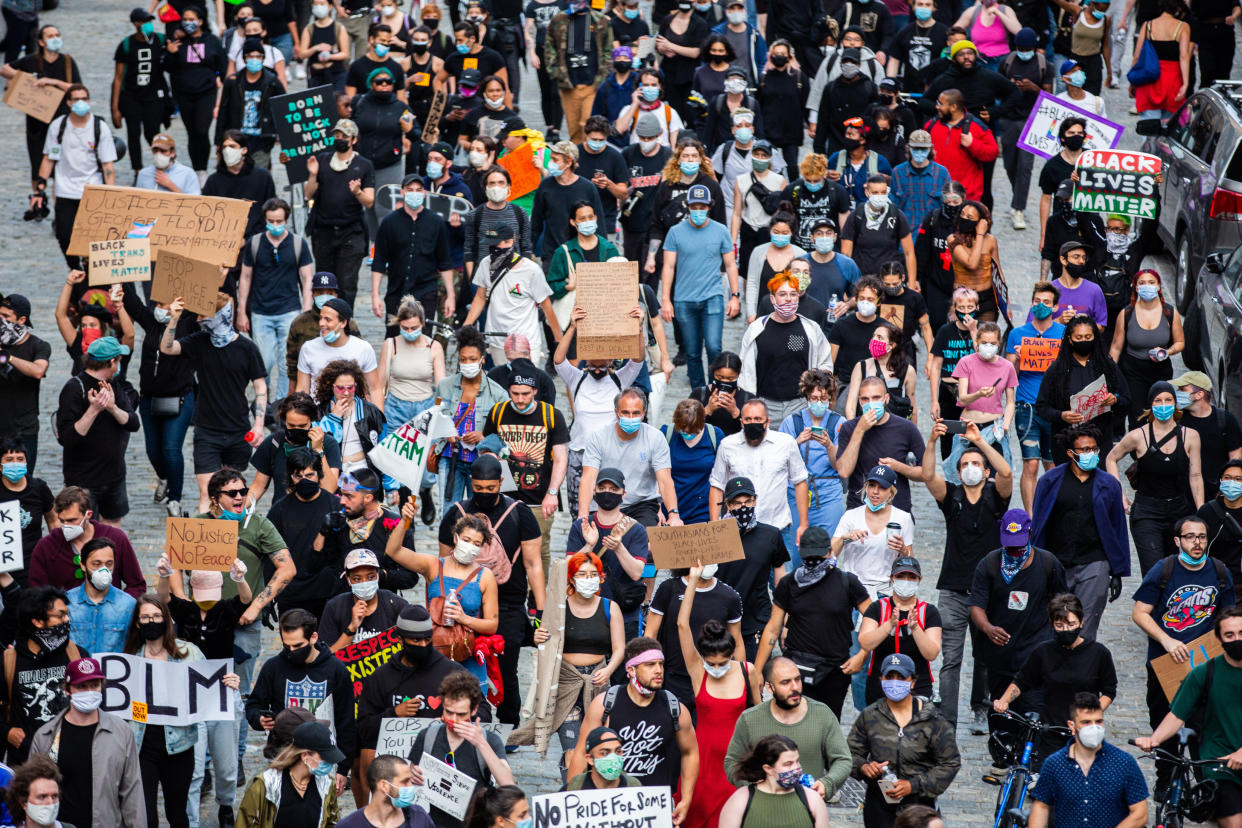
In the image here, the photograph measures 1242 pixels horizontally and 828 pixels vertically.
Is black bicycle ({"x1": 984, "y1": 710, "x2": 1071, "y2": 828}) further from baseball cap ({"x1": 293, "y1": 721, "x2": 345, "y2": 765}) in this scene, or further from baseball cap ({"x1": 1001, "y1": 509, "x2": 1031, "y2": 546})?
baseball cap ({"x1": 293, "y1": 721, "x2": 345, "y2": 765})

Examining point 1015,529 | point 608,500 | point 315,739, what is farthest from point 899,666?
point 315,739

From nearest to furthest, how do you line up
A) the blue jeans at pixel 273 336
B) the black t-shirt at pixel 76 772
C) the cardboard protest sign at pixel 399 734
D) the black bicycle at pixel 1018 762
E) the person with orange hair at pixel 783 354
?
the cardboard protest sign at pixel 399 734 < the black t-shirt at pixel 76 772 < the black bicycle at pixel 1018 762 < the person with orange hair at pixel 783 354 < the blue jeans at pixel 273 336

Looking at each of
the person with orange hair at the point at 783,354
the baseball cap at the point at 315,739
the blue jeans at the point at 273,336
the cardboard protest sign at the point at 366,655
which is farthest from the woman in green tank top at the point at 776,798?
the blue jeans at the point at 273,336

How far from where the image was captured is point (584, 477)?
45.2ft

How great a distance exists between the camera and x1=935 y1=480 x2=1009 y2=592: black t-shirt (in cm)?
1335

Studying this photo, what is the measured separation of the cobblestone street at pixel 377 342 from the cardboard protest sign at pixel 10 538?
1.97m

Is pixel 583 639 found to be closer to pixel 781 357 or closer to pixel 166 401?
pixel 781 357

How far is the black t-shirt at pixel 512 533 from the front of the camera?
12.8 metres

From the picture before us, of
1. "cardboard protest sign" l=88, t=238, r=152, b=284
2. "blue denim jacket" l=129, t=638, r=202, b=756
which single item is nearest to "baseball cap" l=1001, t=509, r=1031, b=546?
"blue denim jacket" l=129, t=638, r=202, b=756

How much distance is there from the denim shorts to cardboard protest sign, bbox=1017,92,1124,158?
4.80m

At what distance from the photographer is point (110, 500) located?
49.5 feet

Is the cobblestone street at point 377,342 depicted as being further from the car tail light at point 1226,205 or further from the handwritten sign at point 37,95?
the car tail light at point 1226,205

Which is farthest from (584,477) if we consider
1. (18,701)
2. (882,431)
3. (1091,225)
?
(1091,225)

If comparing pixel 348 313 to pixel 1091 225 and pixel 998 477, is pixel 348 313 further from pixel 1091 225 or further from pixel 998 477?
pixel 1091 225
